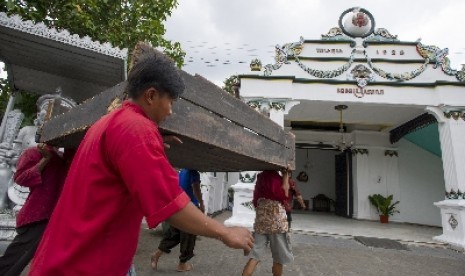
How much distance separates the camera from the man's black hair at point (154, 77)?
1128 millimetres

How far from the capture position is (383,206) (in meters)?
11.2

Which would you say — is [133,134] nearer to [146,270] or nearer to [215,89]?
[215,89]

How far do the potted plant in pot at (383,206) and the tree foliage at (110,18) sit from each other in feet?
28.8

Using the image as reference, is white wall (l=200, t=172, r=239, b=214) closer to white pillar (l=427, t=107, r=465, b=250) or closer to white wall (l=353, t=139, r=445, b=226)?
white wall (l=353, t=139, r=445, b=226)

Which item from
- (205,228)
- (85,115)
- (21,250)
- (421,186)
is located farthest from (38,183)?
(421,186)

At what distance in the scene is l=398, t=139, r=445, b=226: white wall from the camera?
11438 mm

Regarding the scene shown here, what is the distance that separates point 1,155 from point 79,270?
14.3 feet

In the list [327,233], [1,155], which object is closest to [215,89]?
[1,155]

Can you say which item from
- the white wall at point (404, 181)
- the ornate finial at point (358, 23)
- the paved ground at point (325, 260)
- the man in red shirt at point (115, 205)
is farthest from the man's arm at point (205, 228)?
the white wall at point (404, 181)

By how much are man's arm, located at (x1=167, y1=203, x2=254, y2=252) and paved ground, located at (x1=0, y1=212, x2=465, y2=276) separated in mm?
3005

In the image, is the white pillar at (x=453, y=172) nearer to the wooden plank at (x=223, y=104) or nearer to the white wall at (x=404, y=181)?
the white wall at (x=404, y=181)

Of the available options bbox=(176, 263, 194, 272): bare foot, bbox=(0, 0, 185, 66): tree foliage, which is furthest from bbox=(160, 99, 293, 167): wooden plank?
bbox=(0, 0, 185, 66): tree foliage

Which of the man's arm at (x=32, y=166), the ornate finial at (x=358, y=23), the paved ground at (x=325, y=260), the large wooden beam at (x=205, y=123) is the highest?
the ornate finial at (x=358, y=23)

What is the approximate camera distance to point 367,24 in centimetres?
939
